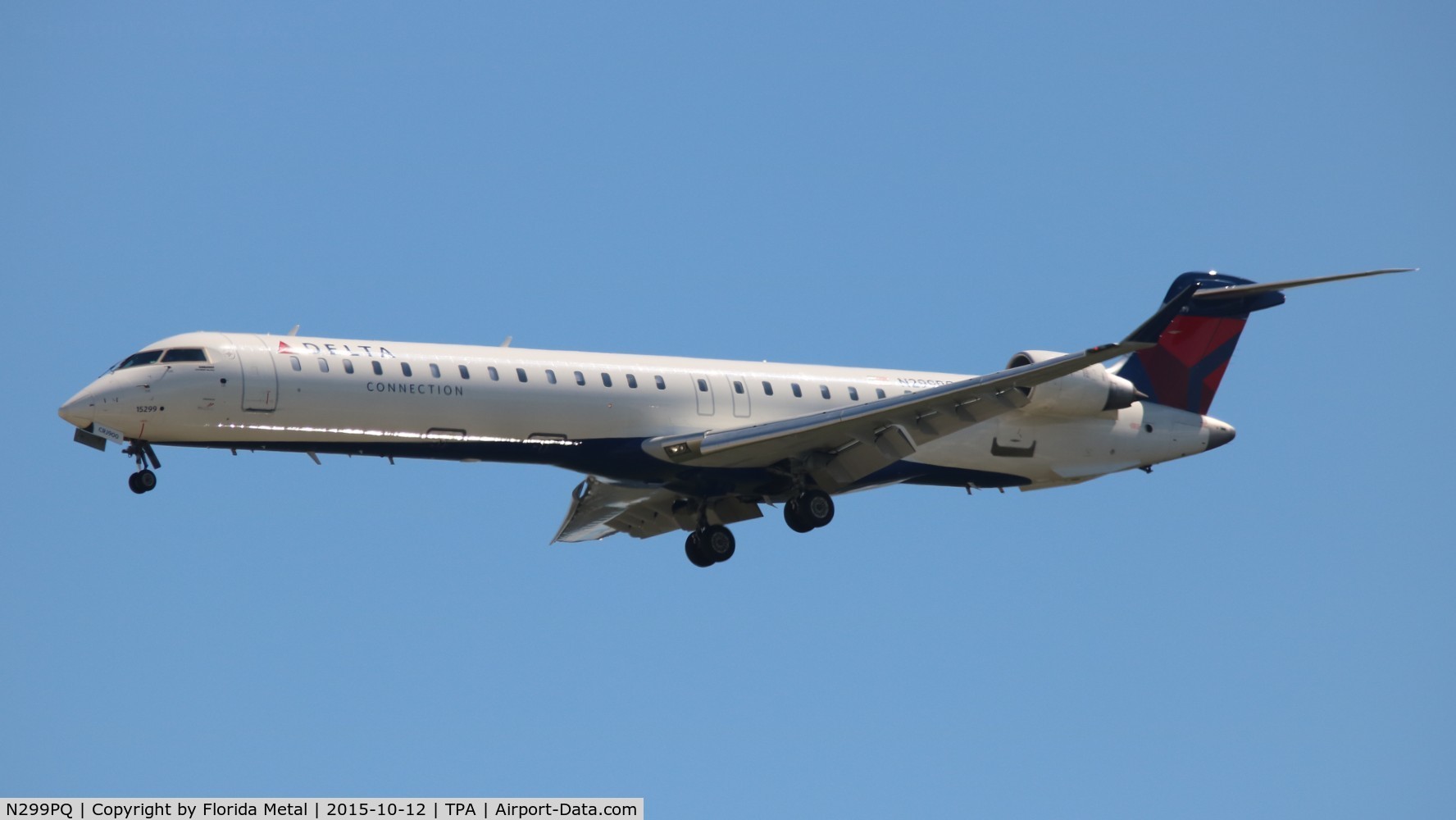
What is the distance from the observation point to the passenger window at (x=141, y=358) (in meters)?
26.4

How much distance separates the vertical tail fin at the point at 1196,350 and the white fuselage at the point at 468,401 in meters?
2.25

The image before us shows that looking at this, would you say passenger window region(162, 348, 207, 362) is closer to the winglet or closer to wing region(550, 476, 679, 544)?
wing region(550, 476, 679, 544)

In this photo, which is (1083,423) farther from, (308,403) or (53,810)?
(53,810)

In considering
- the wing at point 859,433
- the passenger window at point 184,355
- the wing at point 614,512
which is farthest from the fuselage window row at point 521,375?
the wing at point 614,512

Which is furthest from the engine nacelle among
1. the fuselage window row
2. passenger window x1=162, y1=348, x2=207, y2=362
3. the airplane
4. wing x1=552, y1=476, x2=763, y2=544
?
passenger window x1=162, y1=348, x2=207, y2=362

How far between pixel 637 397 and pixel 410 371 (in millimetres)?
3396

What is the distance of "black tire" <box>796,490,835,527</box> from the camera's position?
29.4 metres

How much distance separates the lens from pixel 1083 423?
31.4m

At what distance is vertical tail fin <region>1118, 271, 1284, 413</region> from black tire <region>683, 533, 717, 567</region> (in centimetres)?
768

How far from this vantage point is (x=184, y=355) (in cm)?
2641

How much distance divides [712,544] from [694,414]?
277 centimetres

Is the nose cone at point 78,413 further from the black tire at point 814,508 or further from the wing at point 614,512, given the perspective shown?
the black tire at point 814,508

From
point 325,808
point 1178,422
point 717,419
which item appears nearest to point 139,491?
point 325,808

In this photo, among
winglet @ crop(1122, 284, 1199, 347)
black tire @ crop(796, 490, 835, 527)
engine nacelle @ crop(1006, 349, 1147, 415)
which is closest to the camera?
winglet @ crop(1122, 284, 1199, 347)
